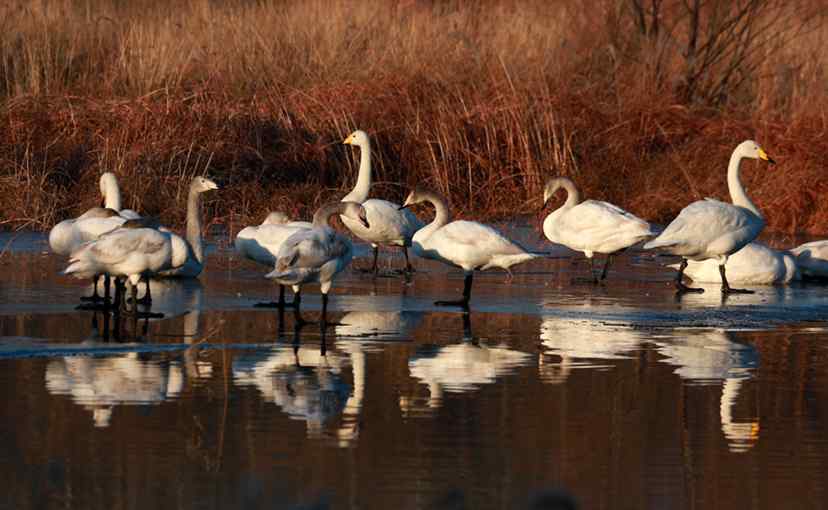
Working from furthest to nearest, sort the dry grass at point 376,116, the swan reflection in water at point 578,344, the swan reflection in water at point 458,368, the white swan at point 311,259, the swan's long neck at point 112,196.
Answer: the dry grass at point 376,116 < the swan's long neck at point 112,196 < the white swan at point 311,259 < the swan reflection in water at point 578,344 < the swan reflection in water at point 458,368

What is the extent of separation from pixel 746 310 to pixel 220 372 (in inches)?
193

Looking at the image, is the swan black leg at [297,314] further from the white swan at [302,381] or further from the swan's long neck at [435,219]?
the swan's long neck at [435,219]

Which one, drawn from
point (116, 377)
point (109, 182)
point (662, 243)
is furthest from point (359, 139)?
point (116, 377)

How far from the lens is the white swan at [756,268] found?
13.8 m

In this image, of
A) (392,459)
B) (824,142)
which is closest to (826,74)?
(824,142)

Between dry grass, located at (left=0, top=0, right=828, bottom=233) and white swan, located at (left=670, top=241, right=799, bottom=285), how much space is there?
394cm

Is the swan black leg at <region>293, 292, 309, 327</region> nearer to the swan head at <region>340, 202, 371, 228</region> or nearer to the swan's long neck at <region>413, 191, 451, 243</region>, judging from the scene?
the swan head at <region>340, 202, 371, 228</region>

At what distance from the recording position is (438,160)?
18.8 metres

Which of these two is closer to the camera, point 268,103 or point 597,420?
point 597,420

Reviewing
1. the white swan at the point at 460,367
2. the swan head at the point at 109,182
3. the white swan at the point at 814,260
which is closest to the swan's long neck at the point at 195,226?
the swan head at the point at 109,182

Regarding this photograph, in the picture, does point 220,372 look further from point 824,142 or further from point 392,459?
point 824,142

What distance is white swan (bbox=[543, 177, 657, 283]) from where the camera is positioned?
46.2ft

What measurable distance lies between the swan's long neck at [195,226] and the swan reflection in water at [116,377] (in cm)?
267

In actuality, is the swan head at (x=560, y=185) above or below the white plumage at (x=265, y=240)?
above
